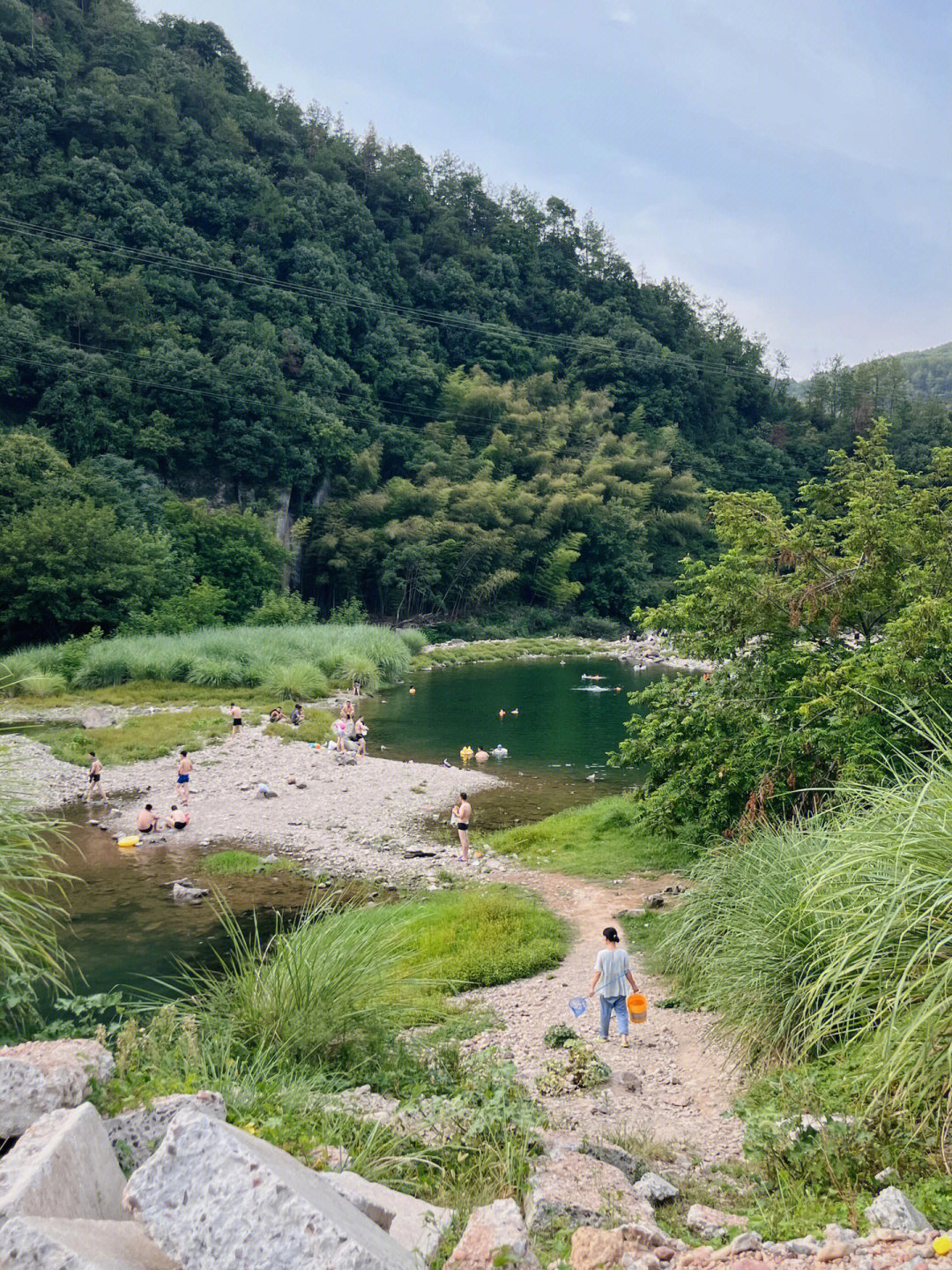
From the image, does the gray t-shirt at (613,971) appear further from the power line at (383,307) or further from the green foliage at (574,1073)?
the power line at (383,307)

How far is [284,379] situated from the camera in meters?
54.6

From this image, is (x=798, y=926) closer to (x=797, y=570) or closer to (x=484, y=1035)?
(x=484, y=1035)

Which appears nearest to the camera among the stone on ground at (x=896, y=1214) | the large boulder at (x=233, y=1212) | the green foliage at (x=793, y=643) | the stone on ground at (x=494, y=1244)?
the large boulder at (x=233, y=1212)

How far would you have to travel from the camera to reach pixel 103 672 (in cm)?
2889

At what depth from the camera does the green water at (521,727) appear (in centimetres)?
1955

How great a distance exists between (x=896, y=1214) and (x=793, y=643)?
8.31m

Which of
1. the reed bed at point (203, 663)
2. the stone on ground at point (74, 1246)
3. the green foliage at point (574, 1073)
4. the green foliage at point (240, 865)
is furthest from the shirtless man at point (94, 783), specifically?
the stone on ground at point (74, 1246)

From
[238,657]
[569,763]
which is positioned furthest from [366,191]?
[569,763]

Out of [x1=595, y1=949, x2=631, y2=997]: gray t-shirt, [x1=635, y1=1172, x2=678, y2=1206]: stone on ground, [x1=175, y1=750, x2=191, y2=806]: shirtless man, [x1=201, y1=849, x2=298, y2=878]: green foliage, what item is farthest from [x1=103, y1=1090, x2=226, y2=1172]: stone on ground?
[x1=175, y1=750, x2=191, y2=806]: shirtless man

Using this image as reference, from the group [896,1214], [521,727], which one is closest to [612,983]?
[896,1214]

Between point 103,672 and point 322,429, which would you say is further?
point 322,429

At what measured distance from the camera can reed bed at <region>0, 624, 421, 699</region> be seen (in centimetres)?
2842

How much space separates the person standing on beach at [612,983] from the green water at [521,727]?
17.1 feet

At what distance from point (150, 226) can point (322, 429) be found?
591 inches
